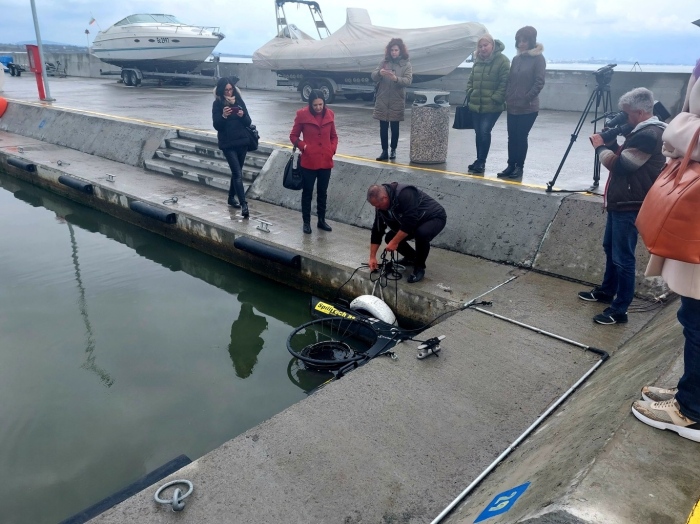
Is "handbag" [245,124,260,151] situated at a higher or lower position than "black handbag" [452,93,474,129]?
lower

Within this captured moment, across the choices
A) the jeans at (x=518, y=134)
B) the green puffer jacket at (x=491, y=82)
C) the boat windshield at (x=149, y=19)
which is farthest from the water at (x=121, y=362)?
the boat windshield at (x=149, y=19)

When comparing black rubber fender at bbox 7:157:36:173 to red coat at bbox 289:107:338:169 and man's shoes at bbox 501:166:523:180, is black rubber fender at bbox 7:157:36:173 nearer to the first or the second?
red coat at bbox 289:107:338:169

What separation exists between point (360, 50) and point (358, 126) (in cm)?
448

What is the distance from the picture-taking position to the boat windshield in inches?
920

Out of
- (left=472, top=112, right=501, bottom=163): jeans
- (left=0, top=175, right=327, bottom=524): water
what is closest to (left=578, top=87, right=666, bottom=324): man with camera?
(left=0, top=175, right=327, bottom=524): water

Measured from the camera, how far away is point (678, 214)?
7.19ft

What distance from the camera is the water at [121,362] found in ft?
12.3

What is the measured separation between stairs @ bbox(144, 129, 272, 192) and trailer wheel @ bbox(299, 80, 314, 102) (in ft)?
23.4

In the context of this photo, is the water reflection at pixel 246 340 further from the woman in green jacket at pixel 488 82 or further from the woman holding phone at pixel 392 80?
the woman in green jacket at pixel 488 82

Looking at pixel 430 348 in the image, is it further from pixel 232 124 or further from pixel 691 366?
pixel 232 124

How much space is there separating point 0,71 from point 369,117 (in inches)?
575

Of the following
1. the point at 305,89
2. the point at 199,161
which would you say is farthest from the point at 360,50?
the point at 199,161

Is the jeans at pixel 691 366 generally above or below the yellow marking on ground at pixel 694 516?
above

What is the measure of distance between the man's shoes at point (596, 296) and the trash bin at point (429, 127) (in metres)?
3.50
